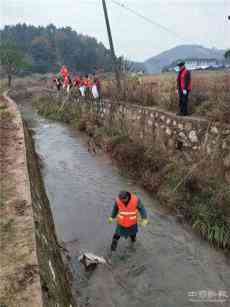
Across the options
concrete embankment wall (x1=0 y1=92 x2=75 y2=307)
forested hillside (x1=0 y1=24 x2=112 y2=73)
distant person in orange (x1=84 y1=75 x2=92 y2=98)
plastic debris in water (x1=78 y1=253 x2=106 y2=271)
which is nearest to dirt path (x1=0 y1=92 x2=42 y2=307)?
concrete embankment wall (x1=0 y1=92 x2=75 y2=307)

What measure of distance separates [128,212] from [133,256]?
1.07 meters

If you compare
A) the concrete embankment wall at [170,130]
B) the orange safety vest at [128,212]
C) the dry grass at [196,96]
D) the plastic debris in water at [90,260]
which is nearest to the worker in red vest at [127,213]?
the orange safety vest at [128,212]

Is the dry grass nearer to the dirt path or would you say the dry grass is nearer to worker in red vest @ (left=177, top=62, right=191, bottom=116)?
worker in red vest @ (left=177, top=62, right=191, bottom=116)

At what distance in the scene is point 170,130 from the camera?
387 inches

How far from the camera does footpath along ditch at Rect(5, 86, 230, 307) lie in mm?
5305

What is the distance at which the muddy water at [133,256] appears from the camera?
17.4 feet

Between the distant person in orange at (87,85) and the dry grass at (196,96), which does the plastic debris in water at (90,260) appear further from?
the distant person in orange at (87,85)

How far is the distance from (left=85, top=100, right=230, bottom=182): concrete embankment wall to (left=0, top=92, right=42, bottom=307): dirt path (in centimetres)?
461

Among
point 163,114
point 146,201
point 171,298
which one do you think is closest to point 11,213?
point 171,298

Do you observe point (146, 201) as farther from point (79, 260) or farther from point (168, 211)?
point (79, 260)

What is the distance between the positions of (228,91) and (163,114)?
2284 millimetres

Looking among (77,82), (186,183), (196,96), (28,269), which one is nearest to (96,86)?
(77,82)

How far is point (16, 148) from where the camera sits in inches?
379

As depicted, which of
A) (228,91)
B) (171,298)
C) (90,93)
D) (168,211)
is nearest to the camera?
(171,298)
